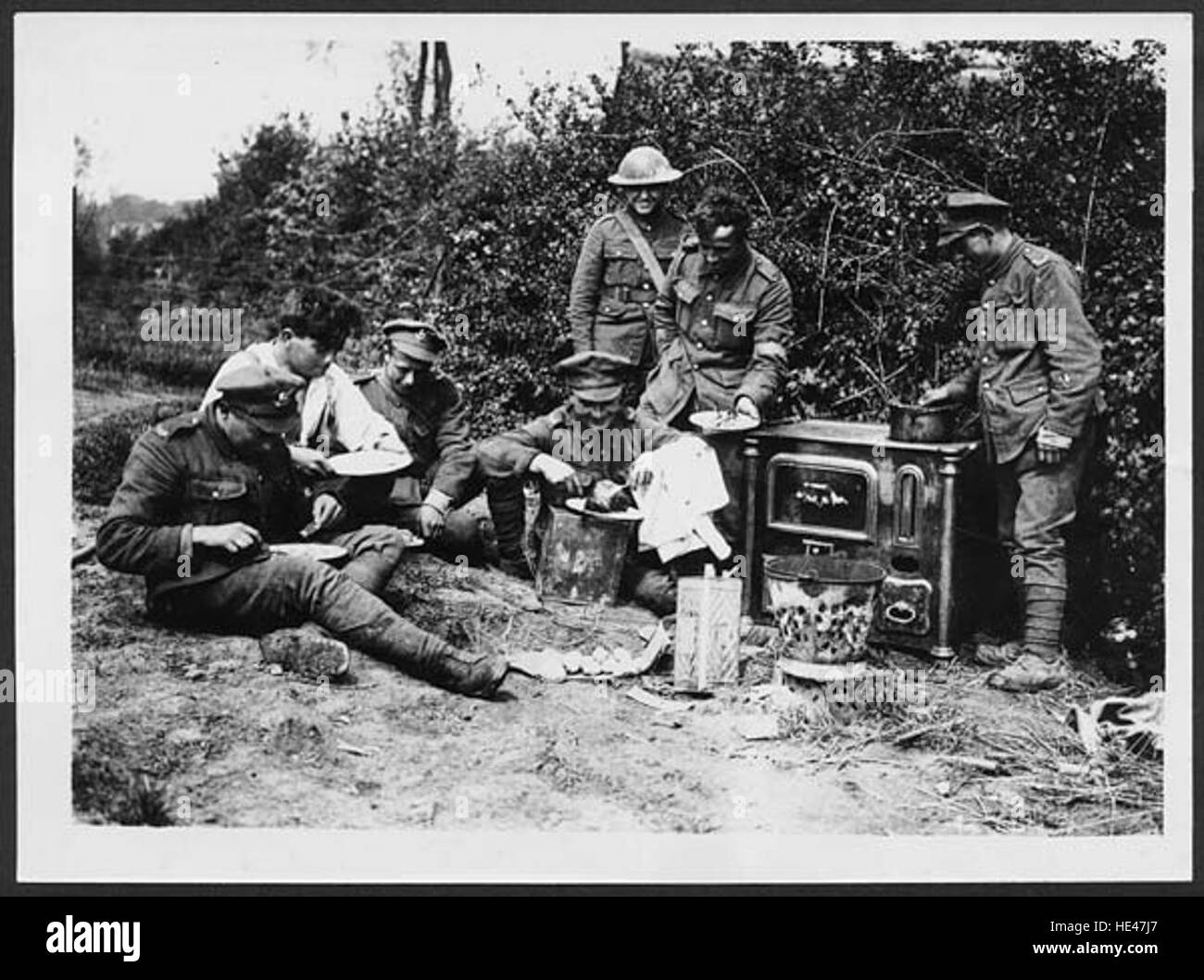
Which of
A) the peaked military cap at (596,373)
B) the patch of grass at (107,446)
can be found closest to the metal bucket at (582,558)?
the peaked military cap at (596,373)

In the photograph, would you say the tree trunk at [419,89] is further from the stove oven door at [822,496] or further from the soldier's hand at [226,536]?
the stove oven door at [822,496]

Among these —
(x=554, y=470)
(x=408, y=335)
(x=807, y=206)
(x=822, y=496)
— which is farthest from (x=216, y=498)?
(x=807, y=206)

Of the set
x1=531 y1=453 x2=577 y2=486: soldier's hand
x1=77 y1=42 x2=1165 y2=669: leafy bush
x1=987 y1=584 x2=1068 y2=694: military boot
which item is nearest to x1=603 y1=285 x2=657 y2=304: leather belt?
x1=77 y1=42 x2=1165 y2=669: leafy bush

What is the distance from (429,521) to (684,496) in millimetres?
957

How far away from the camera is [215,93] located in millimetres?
5207

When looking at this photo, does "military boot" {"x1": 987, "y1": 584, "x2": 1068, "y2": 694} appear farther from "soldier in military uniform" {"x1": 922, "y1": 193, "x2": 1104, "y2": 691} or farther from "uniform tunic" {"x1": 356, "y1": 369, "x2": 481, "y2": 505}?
"uniform tunic" {"x1": 356, "y1": 369, "x2": 481, "y2": 505}

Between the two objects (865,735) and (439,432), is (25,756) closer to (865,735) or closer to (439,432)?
(439,432)

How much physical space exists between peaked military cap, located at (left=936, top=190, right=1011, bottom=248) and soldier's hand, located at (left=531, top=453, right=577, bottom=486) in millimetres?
A: 1633

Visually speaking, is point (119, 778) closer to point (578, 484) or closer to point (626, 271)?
point (578, 484)

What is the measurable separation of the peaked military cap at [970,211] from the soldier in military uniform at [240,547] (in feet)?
7.60

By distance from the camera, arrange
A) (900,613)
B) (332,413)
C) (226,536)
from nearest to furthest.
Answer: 1. (226,536)
2. (900,613)
3. (332,413)

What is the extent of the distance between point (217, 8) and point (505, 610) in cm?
243

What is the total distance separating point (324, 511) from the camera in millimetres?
5258
